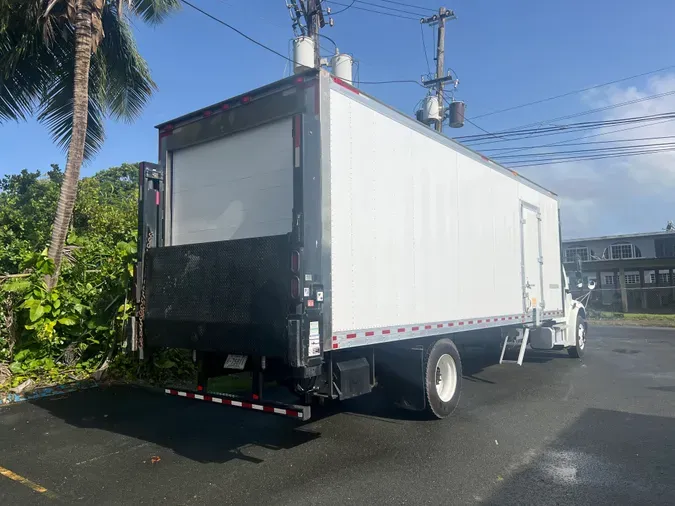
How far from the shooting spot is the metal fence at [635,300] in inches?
1252

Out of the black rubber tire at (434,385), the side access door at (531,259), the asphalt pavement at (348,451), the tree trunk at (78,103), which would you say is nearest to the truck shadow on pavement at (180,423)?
the asphalt pavement at (348,451)

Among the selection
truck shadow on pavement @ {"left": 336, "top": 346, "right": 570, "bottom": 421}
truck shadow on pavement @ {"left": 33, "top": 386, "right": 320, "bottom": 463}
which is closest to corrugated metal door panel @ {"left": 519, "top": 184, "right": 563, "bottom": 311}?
truck shadow on pavement @ {"left": 336, "top": 346, "right": 570, "bottom": 421}

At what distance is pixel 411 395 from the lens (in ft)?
21.3

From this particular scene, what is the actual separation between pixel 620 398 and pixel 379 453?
4749 millimetres

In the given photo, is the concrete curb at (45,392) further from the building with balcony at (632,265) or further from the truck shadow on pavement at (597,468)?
the building with balcony at (632,265)

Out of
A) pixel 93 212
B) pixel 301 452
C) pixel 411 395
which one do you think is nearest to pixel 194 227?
pixel 301 452

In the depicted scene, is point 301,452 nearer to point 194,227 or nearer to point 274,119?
point 194,227

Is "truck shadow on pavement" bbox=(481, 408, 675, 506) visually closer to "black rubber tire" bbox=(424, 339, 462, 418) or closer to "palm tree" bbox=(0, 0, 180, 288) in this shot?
"black rubber tire" bbox=(424, 339, 462, 418)

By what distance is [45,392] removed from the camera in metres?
8.37

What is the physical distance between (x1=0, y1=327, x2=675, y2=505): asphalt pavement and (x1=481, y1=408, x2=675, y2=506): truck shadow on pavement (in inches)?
0.7

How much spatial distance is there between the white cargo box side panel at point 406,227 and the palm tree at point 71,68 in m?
6.58

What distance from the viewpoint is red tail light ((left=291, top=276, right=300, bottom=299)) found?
4.82 metres

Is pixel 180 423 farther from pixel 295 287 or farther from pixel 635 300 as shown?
pixel 635 300

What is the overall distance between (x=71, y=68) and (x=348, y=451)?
10.4m
